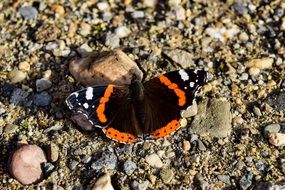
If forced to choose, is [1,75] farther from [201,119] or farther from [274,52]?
[274,52]

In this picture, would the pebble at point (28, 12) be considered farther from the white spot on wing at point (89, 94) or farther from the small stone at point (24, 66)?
the white spot on wing at point (89, 94)

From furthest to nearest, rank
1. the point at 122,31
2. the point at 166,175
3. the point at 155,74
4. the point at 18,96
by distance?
1. the point at 122,31
2. the point at 155,74
3. the point at 18,96
4. the point at 166,175

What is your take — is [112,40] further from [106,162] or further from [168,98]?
[106,162]

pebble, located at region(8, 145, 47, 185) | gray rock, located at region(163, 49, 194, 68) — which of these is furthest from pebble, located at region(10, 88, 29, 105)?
gray rock, located at region(163, 49, 194, 68)

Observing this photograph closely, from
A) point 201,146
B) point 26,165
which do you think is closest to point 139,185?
point 201,146

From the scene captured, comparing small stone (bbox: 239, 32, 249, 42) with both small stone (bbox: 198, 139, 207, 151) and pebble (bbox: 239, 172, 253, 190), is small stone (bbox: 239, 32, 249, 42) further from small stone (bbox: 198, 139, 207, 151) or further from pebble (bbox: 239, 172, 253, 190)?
pebble (bbox: 239, 172, 253, 190)

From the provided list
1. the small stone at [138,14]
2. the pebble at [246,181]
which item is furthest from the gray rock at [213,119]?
the small stone at [138,14]
